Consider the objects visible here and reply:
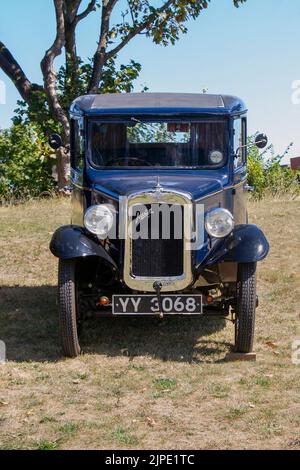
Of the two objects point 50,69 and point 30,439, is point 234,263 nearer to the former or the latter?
point 30,439

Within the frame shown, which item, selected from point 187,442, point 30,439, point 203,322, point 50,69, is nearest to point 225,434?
point 187,442

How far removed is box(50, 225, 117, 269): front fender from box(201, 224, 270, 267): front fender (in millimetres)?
918

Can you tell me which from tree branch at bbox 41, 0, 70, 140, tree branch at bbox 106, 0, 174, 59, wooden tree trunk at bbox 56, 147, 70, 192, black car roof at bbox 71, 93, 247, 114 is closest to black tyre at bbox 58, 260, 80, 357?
black car roof at bbox 71, 93, 247, 114

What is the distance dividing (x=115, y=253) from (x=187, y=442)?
8.32 feet

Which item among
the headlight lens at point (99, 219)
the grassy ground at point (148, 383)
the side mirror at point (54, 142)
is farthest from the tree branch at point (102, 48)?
the headlight lens at point (99, 219)

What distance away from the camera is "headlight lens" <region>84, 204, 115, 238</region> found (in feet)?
23.9

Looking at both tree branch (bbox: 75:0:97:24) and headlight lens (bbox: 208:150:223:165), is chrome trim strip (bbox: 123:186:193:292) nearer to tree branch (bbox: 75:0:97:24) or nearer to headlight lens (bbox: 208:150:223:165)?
headlight lens (bbox: 208:150:223:165)

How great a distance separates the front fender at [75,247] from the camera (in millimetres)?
7133

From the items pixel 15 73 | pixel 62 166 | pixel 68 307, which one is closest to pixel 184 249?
pixel 68 307

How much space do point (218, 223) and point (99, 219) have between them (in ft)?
3.54

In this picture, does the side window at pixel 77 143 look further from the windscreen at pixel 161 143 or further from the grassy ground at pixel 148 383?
the grassy ground at pixel 148 383

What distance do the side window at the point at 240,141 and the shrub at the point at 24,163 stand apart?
429 inches
